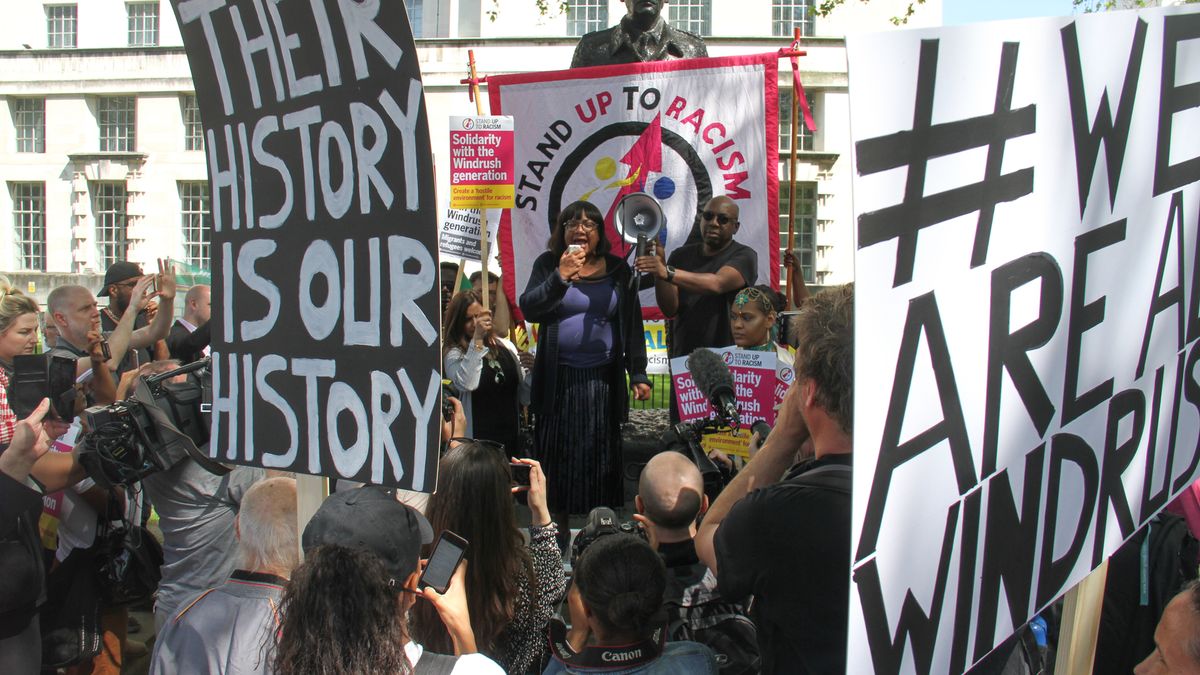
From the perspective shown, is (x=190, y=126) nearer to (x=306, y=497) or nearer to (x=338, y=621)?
(x=306, y=497)

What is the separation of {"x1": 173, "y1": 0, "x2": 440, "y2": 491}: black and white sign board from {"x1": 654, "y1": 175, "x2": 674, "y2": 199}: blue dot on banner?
3492 mm

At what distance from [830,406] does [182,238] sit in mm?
27865

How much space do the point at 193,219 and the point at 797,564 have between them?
28231 mm

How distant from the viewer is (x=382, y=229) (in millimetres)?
2004

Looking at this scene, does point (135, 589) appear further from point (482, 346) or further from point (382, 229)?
point (382, 229)

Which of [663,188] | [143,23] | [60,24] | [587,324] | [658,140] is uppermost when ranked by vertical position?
[60,24]

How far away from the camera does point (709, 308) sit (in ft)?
16.4

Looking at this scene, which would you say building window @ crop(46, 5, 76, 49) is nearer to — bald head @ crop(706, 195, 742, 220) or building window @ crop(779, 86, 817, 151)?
building window @ crop(779, 86, 817, 151)

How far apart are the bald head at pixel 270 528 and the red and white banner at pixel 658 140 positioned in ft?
11.6

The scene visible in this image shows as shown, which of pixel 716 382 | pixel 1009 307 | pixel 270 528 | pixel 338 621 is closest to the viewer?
pixel 1009 307

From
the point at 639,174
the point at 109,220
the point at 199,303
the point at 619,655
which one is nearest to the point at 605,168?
the point at 639,174

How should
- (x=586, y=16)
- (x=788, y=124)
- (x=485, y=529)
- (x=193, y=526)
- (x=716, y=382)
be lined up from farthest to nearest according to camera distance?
(x=586, y=16), (x=788, y=124), (x=716, y=382), (x=193, y=526), (x=485, y=529)

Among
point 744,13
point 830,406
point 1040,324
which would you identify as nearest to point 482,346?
point 830,406

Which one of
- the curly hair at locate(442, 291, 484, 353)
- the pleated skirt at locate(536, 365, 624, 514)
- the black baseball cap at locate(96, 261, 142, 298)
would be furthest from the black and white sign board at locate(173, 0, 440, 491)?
the black baseball cap at locate(96, 261, 142, 298)
